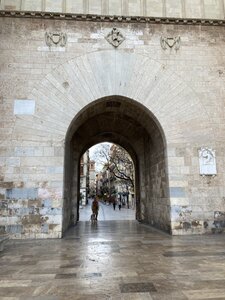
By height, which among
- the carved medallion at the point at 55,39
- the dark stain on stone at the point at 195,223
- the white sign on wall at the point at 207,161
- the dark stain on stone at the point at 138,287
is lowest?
the dark stain on stone at the point at 138,287

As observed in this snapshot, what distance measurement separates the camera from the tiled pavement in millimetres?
3941

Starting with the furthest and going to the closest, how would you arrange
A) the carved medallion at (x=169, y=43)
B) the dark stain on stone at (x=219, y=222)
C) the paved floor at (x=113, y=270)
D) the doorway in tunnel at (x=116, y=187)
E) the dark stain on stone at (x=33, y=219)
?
the doorway in tunnel at (x=116, y=187), the carved medallion at (x=169, y=43), the dark stain on stone at (x=219, y=222), the dark stain on stone at (x=33, y=219), the paved floor at (x=113, y=270)

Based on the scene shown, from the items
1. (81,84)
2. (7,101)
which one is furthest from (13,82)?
(81,84)

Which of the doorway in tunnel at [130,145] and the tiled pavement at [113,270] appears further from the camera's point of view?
the doorway in tunnel at [130,145]

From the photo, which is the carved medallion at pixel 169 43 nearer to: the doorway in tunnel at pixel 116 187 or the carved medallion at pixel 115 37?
the carved medallion at pixel 115 37

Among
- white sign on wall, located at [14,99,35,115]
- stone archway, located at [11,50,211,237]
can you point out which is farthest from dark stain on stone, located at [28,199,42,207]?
white sign on wall, located at [14,99,35,115]

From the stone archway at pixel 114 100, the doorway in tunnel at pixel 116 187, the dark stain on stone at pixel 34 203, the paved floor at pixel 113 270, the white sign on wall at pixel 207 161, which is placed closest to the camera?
the paved floor at pixel 113 270

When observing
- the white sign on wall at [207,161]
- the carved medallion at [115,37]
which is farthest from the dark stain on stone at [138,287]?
the carved medallion at [115,37]

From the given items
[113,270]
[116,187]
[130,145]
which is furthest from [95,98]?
[116,187]

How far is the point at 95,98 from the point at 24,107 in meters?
2.76

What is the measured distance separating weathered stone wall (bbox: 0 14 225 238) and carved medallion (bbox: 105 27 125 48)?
0.19m

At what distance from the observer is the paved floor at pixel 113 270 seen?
3.93 metres

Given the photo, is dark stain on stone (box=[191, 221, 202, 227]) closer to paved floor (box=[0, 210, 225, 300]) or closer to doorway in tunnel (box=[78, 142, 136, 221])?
paved floor (box=[0, 210, 225, 300])

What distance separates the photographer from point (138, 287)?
417 centimetres
